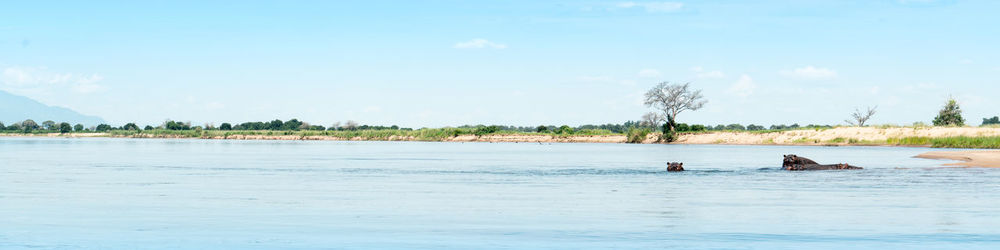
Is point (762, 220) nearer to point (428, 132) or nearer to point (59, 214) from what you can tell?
point (59, 214)

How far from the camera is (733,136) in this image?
11919cm

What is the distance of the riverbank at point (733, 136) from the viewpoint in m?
90.0

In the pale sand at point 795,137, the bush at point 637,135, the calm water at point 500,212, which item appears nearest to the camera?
the calm water at point 500,212

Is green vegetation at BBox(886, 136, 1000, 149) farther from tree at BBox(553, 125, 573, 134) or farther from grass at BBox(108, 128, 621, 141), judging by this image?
tree at BBox(553, 125, 573, 134)

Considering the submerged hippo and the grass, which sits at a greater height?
the grass

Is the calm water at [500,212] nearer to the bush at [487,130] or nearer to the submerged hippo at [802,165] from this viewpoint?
the submerged hippo at [802,165]

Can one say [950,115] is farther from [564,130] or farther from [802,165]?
[802,165]

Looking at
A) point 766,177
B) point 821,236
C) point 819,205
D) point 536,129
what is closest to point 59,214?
point 821,236

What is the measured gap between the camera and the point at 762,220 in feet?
57.7

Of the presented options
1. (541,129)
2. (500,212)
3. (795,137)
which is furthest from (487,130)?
(500,212)

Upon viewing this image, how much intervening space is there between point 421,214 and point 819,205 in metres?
8.98

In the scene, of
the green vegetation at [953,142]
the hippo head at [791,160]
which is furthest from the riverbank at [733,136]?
the hippo head at [791,160]

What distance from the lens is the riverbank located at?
295 ft

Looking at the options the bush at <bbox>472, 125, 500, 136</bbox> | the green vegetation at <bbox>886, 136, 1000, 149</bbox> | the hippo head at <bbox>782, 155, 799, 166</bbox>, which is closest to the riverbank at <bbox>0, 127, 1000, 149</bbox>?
the green vegetation at <bbox>886, 136, 1000, 149</bbox>
